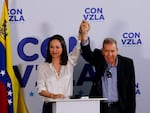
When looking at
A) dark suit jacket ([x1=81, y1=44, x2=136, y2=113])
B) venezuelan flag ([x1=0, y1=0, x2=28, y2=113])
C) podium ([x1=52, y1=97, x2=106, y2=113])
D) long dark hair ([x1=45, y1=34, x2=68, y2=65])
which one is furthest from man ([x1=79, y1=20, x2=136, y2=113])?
venezuelan flag ([x1=0, y1=0, x2=28, y2=113])

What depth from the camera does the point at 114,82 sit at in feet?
9.85

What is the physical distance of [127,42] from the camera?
3.45 metres

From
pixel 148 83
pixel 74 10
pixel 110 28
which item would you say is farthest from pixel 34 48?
pixel 148 83

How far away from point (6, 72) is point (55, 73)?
0.49m

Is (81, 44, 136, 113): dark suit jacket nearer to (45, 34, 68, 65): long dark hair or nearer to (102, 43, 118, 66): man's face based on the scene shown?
(102, 43, 118, 66): man's face

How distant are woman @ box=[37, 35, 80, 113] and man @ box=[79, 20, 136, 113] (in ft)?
0.70

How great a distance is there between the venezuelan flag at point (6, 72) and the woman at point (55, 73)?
1.19 ft

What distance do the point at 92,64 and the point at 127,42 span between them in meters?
0.45

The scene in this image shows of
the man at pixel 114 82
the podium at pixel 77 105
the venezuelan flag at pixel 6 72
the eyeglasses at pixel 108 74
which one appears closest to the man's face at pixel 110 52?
the man at pixel 114 82

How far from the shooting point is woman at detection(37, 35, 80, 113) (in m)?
2.95

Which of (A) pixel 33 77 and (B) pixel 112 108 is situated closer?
(B) pixel 112 108

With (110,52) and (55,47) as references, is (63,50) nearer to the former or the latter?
(55,47)

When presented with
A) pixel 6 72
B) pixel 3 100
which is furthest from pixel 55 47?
pixel 3 100

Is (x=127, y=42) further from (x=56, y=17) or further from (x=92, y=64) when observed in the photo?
(x=56, y=17)
